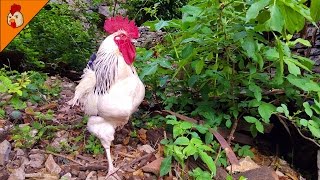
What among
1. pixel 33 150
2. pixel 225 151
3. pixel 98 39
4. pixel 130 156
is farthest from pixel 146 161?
pixel 98 39

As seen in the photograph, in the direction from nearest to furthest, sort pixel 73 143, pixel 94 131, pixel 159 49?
pixel 94 131 → pixel 73 143 → pixel 159 49

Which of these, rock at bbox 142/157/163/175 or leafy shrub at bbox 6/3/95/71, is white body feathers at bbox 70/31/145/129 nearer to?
rock at bbox 142/157/163/175

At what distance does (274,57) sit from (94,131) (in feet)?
2.48

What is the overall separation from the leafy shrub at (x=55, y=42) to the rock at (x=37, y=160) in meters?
1.34

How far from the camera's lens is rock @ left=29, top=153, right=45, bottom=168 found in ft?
5.30

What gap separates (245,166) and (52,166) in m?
0.78

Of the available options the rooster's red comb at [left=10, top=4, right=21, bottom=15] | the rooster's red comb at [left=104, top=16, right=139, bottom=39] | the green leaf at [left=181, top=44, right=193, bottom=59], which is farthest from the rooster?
the rooster's red comb at [left=10, top=4, right=21, bottom=15]

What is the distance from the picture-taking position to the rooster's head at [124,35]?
1.60 meters

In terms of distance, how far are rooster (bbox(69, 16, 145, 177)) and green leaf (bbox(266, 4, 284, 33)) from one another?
613 millimetres

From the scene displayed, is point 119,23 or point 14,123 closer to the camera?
point 119,23

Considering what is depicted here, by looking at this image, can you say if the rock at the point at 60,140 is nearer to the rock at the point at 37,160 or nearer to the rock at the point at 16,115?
the rock at the point at 37,160

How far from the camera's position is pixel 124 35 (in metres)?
1.61

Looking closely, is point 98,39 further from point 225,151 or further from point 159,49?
point 225,151

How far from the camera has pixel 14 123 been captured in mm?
1930
